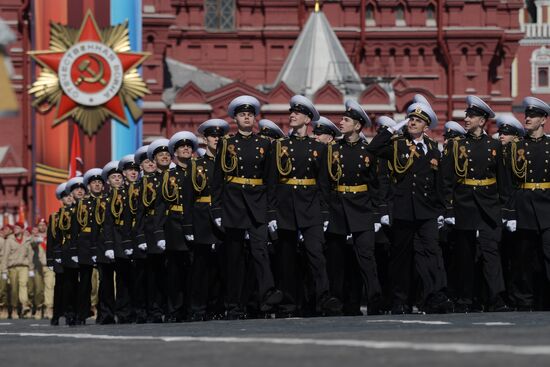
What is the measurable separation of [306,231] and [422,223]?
0.95 meters

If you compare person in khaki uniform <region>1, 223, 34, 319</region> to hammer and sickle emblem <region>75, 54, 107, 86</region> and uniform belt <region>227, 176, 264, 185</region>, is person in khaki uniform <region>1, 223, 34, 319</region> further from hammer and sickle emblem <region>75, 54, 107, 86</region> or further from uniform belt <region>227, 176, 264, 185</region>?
uniform belt <region>227, 176, 264, 185</region>

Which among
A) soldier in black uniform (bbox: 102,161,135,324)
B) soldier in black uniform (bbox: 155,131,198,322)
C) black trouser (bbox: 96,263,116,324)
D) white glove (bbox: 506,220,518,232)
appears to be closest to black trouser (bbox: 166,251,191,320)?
soldier in black uniform (bbox: 155,131,198,322)

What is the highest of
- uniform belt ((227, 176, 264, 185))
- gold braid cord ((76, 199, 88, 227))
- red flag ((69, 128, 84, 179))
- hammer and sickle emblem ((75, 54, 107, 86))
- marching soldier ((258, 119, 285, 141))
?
hammer and sickle emblem ((75, 54, 107, 86))

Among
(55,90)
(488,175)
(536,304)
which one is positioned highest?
(55,90)

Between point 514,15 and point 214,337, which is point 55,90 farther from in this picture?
point 214,337

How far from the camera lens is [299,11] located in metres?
50.2

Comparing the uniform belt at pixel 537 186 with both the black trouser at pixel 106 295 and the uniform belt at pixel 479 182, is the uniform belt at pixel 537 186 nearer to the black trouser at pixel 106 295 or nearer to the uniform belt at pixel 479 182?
the uniform belt at pixel 479 182

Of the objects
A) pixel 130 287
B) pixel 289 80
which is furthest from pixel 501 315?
pixel 289 80

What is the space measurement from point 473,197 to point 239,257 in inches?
73.9

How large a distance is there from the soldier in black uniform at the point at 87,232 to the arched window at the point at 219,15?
33046 mm

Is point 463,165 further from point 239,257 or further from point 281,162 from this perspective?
point 239,257

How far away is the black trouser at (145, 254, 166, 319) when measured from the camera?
1568 centimetres

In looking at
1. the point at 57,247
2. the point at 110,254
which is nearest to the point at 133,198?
the point at 110,254

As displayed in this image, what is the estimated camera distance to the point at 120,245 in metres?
16.5
